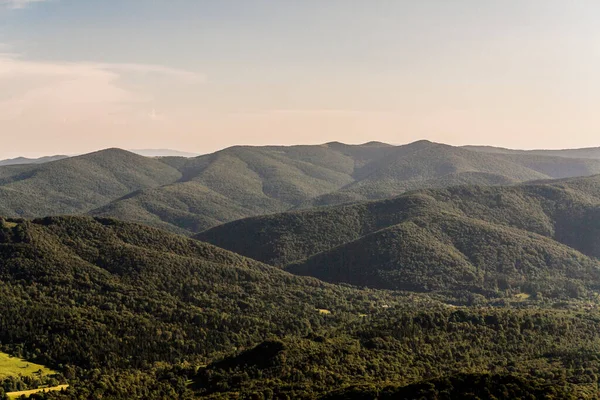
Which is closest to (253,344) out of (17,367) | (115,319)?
(115,319)

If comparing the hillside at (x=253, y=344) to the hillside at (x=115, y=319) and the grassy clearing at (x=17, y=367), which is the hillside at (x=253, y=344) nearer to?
the hillside at (x=115, y=319)

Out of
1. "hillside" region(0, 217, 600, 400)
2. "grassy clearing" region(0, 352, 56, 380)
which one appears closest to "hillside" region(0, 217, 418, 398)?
"hillside" region(0, 217, 600, 400)

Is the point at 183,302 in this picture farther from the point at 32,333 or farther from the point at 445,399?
the point at 445,399

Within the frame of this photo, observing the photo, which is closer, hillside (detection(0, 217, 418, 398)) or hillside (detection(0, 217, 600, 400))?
hillside (detection(0, 217, 600, 400))

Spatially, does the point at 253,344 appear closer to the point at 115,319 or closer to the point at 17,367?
the point at 115,319

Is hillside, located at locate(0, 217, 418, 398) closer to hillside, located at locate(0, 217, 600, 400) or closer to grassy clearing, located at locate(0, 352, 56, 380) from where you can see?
hillside, located at locate(0, 217, 600, 400)
